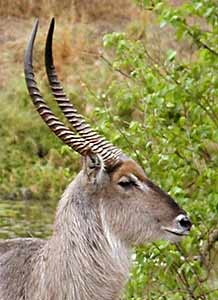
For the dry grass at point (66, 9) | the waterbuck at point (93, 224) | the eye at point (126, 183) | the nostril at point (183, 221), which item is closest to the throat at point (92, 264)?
the waterbuck at point (93, 224)

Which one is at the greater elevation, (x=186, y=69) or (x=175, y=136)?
(x=186, y=69)

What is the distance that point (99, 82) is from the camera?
20.4 m

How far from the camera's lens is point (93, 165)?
6023 mm

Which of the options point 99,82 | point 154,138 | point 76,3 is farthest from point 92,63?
point 154,138

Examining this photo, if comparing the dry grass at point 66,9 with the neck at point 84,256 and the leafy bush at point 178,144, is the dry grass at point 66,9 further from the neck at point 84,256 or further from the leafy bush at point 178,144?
the neck at point 84,256

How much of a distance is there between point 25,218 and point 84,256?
9114 millimetres

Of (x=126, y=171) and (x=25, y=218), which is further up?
(x=126, y=171)

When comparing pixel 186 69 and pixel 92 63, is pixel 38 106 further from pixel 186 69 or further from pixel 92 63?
pixel 92 63

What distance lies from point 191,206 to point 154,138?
65 cm

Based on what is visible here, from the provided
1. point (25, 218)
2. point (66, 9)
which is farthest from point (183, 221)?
point (66, 9)

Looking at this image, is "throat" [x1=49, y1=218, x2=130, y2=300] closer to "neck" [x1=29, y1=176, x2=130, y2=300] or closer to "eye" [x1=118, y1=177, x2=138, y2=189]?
"neck" [x1=29, y1=176, x2=130, y2=300]

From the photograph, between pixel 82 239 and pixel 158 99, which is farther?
pixel 158 99

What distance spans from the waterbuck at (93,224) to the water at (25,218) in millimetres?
6317

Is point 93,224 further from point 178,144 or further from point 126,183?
point 178,144
